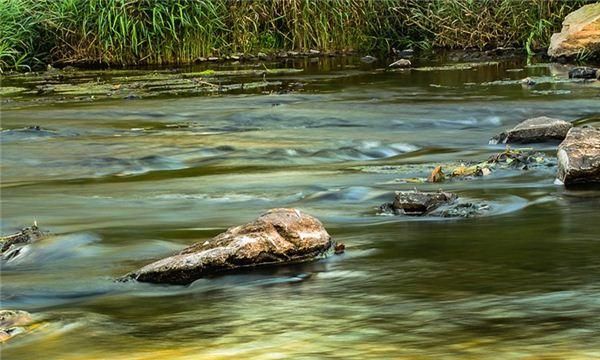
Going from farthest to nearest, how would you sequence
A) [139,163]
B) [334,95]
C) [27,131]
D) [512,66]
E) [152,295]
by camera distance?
[512,66] → [334,95] → [27,131] → [139,163] → [152,295]

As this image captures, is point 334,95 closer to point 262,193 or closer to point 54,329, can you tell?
point 262,193

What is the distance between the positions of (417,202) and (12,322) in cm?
197

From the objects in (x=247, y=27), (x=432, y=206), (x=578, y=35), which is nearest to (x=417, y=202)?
(x=432, y=206)

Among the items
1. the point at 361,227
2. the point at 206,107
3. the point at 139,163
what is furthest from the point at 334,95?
the point at 361,227

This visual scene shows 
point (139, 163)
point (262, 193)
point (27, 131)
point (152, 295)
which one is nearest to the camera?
point (152, 295)

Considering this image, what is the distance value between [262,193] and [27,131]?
331cm

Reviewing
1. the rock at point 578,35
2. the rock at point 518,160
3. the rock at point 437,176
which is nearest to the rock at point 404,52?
the rock at point 578,35

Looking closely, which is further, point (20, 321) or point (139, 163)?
point (139, 163)

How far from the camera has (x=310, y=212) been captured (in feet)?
15.6

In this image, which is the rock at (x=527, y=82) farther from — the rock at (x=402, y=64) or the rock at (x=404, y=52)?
the rock at (x=404, y=52)

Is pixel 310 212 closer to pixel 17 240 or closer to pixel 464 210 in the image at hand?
pixel 464 210

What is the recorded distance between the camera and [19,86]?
38.7 ft

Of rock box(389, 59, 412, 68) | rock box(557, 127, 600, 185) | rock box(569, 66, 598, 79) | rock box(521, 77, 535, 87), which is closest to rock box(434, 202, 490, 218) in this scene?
rock box(557, 127, 600, 185)

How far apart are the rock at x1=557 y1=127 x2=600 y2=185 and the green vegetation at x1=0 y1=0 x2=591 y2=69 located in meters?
9.11
